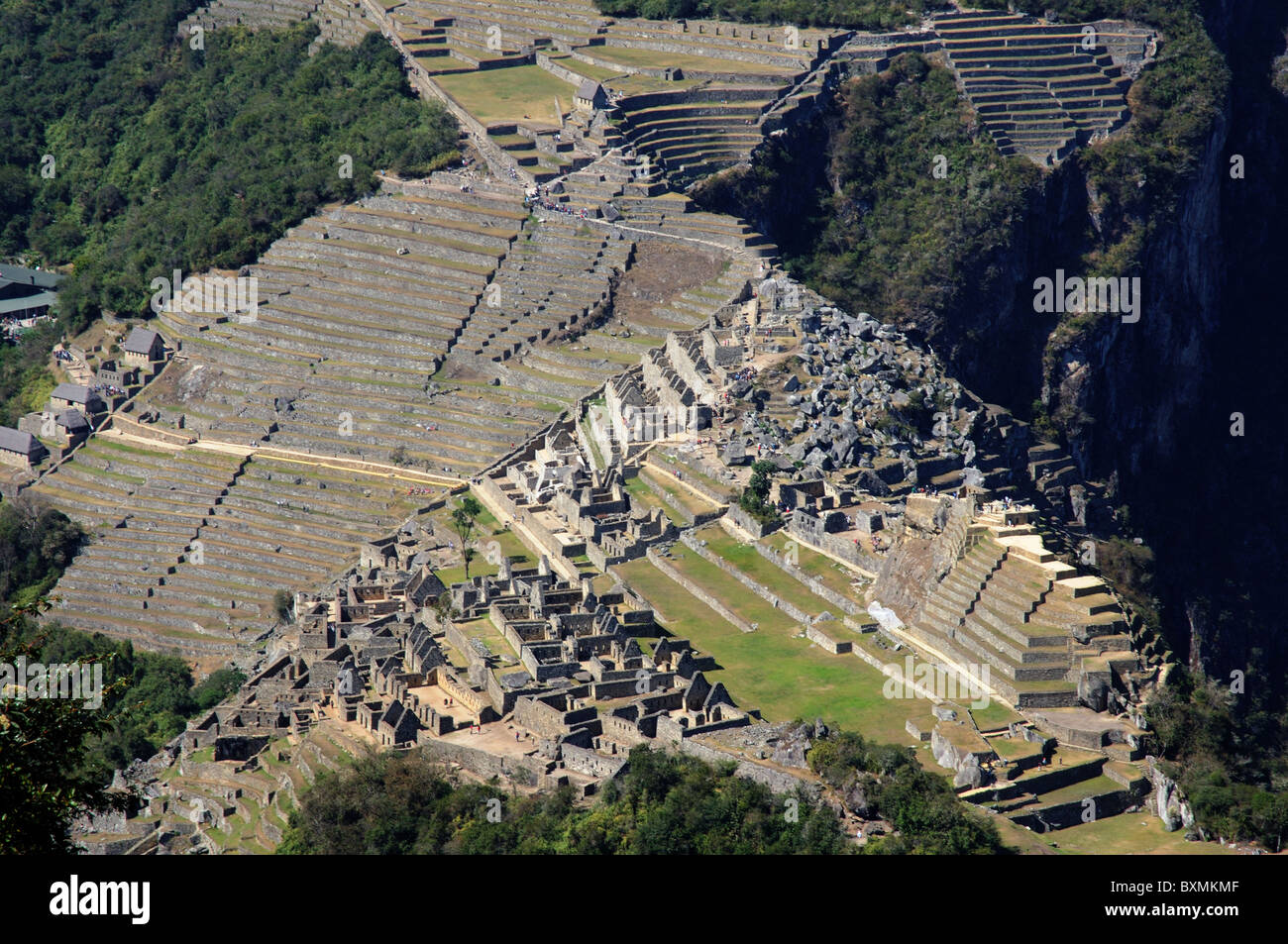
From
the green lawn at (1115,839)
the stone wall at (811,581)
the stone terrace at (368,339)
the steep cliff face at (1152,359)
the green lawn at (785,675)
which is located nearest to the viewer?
the green lawn at (1115,839)

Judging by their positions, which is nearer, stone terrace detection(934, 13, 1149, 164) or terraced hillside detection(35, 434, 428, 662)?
terraced hillside detection(35, 434, 428, 662)

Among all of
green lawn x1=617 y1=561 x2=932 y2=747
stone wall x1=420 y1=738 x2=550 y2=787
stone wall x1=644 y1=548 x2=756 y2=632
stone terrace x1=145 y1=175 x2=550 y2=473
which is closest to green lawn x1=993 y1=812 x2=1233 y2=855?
green lawn x1=617 y1=561 x2=932 y2=747

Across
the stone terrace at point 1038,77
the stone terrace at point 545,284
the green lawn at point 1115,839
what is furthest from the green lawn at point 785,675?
the stone terrace at point 1038,77

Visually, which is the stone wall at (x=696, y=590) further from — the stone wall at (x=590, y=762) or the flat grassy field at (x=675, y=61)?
the flat grassy field at (x=675, y=61)

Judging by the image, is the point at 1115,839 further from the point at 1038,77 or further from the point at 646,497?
the point at 1038,77

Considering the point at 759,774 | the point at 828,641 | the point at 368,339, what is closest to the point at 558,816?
the point at 759,774

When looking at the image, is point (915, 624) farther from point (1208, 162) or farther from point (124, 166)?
point (124, 166)

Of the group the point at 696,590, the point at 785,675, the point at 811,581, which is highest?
the point at 811,581

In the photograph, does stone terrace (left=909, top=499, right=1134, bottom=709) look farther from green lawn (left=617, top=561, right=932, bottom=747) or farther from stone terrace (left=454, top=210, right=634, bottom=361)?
stone terrace (left=454, top=210, right=634, bottom=361)
